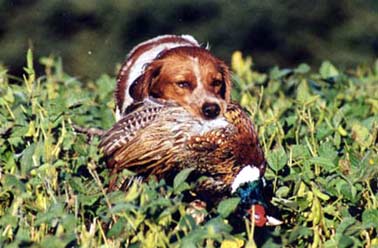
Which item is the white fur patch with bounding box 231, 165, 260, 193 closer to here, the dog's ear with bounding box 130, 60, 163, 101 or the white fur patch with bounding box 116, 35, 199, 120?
the dog's ear with bounding box 130, 60, 163, 101

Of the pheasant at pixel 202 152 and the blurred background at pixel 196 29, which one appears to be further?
the blurred background at pixel 196 29

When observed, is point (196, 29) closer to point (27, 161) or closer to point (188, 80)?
point (188, 80)

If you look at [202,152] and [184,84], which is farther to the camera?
[184,84]

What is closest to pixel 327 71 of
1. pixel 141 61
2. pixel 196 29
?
pixel 141 61

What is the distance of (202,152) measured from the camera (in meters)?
3.99

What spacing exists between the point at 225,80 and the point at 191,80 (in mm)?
136

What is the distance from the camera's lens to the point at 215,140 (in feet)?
13.1

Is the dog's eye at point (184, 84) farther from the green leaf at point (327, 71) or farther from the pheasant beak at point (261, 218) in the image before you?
the green leaf at point (327, 71)

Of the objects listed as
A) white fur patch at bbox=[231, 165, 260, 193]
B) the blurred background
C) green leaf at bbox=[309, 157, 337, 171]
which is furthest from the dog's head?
the blurred background

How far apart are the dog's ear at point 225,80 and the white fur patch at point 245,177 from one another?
30 centimetres

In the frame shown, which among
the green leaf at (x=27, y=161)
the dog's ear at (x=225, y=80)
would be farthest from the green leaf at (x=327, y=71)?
the green leaf at (x=27, y=161)

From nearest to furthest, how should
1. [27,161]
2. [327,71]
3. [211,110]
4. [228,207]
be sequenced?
[228,207], [27,161], [211,110], [327,71]

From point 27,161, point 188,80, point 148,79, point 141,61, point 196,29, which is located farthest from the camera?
point 196,29

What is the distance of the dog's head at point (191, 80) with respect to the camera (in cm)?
413
